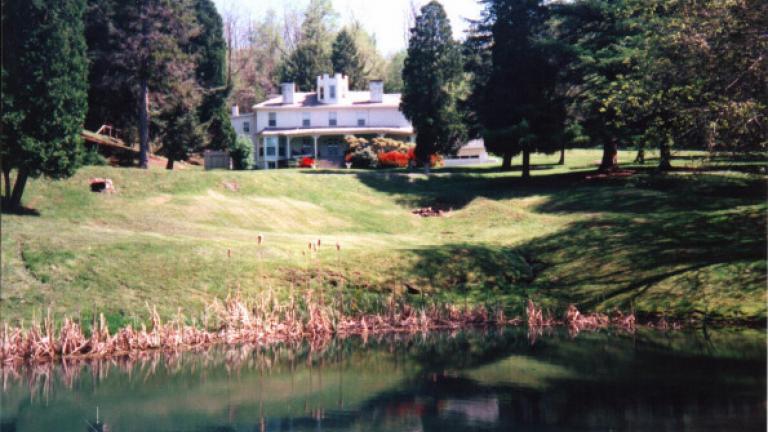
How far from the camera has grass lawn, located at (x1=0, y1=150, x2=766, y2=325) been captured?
25156 millimetres

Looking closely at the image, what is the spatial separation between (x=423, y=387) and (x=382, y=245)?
1445 centimetres

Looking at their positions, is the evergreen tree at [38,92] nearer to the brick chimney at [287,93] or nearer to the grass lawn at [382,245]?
the grass lawn at [382,245]

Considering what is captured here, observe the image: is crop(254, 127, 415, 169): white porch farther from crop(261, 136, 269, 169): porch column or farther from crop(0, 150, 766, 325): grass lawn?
crop(0, 150, 766, 325): grass lawn

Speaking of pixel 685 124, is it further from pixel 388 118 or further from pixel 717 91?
pixel 388 118

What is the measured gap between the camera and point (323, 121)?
7712cm

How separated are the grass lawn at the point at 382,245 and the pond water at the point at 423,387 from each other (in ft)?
10.2

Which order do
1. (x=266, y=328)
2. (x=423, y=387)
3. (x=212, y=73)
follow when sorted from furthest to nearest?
(x=212, y=73) < (x=266, y=328) < (x=423, y=387)

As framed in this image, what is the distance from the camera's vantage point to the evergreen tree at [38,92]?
31062 mm

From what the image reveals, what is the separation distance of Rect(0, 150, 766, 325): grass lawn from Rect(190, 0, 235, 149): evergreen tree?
1473 cm

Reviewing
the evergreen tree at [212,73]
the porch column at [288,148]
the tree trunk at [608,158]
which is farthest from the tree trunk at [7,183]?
the porch column at [288,148]

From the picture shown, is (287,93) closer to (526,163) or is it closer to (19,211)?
(526,163)

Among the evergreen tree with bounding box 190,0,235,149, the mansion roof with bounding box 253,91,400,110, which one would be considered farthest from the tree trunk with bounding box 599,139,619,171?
the mansion roof with bounding box 253,91,400,110

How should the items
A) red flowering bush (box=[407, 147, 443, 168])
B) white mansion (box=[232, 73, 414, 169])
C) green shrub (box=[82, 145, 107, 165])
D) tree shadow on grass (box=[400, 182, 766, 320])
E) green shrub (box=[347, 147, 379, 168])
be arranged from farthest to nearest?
white mansion (box=[232, 73, 414, 169]) → green shrub (box=[347, 147, 379, 168]) → red flowering bush (box=[407, 147, 443, 168]) → green shrub (box=[82, 145, 107, 165]) → tree shadow on grass (box=[400, 182, 766, 320])

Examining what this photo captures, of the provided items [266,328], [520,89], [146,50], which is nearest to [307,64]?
[520,89]
